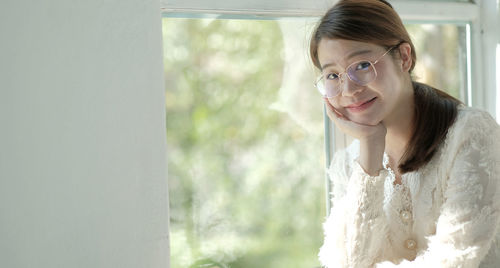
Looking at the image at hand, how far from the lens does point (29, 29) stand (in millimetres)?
1188

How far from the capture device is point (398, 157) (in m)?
1.50

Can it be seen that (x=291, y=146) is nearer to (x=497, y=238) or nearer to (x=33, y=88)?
(x=497, y=238)

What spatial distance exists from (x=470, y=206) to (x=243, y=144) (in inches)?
26.2

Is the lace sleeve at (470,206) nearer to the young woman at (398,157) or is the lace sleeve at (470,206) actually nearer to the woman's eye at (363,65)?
the young woman at (398,157)

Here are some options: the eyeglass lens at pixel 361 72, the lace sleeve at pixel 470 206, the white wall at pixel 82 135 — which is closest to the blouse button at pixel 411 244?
the lace sleeve at pixel 470 206

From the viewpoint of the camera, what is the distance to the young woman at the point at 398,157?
3.92ft

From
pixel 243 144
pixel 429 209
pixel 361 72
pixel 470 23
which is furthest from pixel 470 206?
pixel 470 23

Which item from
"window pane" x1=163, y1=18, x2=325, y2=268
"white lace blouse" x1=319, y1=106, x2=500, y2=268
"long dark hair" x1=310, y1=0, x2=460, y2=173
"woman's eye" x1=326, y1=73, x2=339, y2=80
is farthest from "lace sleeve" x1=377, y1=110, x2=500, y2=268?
"window pane" x1=163, y1=18, x2=325, y2=268

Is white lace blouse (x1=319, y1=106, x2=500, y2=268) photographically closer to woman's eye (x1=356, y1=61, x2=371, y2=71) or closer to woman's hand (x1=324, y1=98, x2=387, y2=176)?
woman's hand (x1=324, y1=98, x2=387, y2=176)

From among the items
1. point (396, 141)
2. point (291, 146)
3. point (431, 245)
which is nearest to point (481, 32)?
point (396, 141)

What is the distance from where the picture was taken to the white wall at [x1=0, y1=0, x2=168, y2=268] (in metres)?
1.18

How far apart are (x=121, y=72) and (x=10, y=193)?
0.39m

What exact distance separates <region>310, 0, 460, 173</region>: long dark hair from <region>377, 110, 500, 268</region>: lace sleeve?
0.12m

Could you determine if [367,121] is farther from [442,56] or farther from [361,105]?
[442,56]
